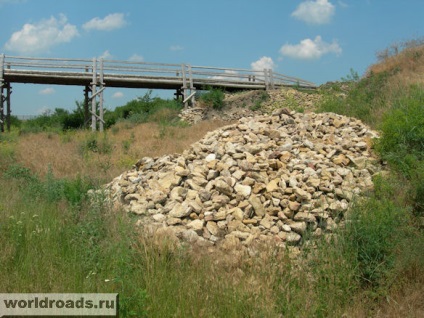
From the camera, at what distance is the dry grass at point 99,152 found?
1005 cm

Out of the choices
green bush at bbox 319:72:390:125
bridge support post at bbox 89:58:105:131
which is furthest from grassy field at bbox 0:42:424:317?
bridge support post at bbox 89:58:105:131

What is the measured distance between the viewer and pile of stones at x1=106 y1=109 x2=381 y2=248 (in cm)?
548

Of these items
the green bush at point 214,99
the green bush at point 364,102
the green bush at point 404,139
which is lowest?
the green bush at point 404,139

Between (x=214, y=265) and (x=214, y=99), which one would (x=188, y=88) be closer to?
(x=214, y=99)

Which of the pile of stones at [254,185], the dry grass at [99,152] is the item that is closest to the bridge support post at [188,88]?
the dry grass at [99,152]

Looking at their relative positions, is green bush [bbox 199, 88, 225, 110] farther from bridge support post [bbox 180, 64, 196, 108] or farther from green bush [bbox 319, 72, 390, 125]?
green bush [bbox 319, 72, 390, 125]

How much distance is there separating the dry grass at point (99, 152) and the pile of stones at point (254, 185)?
2.34m

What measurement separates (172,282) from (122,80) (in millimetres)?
18142

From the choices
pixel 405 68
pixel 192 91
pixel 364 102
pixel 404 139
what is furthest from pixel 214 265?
pixel 192 91

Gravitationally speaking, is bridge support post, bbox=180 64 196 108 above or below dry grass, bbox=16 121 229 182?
above

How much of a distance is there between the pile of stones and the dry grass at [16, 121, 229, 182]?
2340 millimetres

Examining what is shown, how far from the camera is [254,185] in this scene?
630cm

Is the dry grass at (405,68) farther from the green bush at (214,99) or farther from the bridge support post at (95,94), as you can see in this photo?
the bridge support post at (95,94)

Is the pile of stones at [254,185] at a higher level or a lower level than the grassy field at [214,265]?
higher
